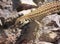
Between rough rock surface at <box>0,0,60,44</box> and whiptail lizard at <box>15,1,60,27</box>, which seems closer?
rough rock surface at <box>0,0,60,44</box>

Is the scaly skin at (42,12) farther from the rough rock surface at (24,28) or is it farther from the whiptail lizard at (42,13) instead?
the rough rock surface at (24,28)

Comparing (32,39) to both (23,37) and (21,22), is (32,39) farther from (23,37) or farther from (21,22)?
(21,22)

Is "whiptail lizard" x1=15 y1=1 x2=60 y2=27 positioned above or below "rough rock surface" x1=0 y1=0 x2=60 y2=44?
above

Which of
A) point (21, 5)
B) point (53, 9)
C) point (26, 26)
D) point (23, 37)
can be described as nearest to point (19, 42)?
point (23, 37)

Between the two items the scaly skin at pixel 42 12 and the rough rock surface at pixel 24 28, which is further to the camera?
the scaly skin at pixel 42 12

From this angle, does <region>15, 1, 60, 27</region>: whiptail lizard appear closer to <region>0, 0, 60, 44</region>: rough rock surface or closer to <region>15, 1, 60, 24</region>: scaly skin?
<region>15, 1, 60, 24</region>: scaly skin

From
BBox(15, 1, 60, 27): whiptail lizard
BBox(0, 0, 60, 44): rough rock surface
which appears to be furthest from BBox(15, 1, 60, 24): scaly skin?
BBox(0, 0, 60, 44): rough rock surface

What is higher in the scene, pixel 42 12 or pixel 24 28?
pixel 42 12

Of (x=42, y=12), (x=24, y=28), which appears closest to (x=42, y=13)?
(x=42, y=12)

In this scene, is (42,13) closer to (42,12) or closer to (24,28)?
(42,12)

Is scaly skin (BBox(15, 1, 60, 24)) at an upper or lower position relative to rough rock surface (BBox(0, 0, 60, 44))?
upper

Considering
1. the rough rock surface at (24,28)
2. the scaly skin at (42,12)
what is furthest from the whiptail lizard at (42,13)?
the rough rock surface at (24,28)
